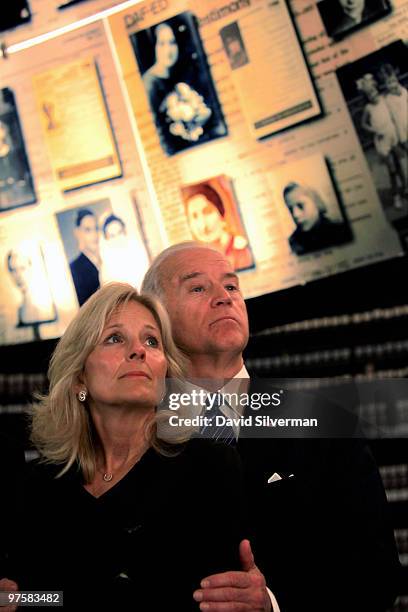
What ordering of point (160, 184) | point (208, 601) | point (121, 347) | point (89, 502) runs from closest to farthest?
1. point (208, 601)
2. point (89, 502)
3. point (121, 347)
4. point (160, 184)

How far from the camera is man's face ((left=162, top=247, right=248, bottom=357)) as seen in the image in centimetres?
153

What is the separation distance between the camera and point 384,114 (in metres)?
2.02

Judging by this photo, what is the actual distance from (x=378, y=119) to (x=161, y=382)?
115cm

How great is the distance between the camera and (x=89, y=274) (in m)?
2.39

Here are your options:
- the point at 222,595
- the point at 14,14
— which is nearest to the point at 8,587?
the point at 222,595

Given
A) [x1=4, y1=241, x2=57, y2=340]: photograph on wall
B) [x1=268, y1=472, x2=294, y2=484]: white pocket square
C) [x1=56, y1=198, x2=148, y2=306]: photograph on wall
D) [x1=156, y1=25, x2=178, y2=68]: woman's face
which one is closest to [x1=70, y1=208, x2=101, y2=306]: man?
[x1=56, y1=198, x2=148, y2=306]: photograph on wall

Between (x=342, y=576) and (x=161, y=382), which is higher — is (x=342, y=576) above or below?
below

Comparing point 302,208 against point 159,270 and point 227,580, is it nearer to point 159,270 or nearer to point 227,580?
point 159,270

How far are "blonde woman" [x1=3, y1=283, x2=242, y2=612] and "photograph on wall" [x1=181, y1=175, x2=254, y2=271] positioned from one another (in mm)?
868

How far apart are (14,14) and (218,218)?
1010 millimetres

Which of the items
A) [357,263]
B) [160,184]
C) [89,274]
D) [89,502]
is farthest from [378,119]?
[89,502]

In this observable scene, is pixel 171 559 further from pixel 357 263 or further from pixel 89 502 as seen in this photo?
→ pixel 357 263

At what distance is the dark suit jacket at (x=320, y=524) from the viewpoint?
121cm

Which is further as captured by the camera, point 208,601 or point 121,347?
point 121,347
